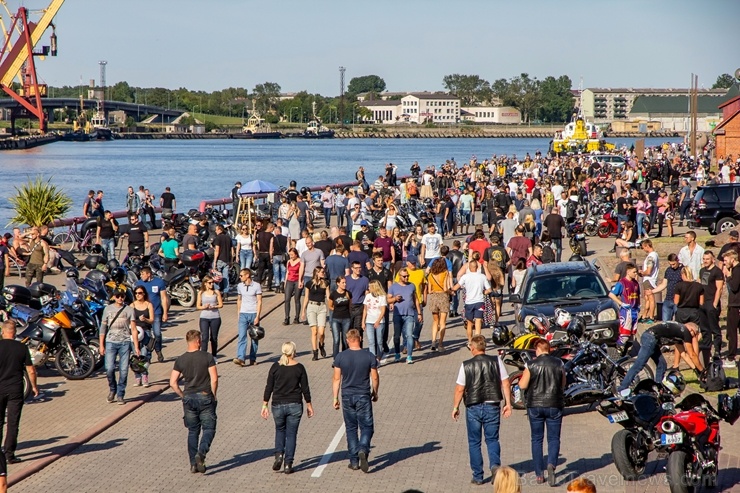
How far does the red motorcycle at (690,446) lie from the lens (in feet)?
31.5

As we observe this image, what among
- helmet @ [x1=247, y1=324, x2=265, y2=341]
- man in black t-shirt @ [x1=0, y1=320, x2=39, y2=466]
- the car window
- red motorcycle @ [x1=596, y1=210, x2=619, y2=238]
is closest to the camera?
man in black t-shirt @ [x1=0, y1=320, x2=39, y2=466]

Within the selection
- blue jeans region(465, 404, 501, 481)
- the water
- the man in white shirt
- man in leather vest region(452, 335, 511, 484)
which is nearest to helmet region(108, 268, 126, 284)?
the man in white shirt

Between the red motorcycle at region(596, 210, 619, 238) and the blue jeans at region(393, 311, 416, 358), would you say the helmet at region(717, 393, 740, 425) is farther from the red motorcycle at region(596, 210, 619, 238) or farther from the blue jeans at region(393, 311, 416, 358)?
the red motorcycle at region(596, 210, 619, 238)

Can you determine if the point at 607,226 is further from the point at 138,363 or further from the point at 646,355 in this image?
the point at 138,363

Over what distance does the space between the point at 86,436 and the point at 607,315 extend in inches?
305

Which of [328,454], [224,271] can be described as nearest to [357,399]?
[328,454]

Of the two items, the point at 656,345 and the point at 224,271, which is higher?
the point at 656,345

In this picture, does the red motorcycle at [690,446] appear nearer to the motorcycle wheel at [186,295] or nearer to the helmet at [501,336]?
the helmet at [501,336]

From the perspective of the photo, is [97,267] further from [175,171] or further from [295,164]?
[295,164]

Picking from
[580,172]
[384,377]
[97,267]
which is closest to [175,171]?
[580,172]

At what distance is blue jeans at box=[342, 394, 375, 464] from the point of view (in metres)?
11.2

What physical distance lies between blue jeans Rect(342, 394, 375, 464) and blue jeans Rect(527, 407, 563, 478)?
178 cm

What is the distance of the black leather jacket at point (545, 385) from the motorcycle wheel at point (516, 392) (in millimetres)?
2319

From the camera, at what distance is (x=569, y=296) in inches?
651
